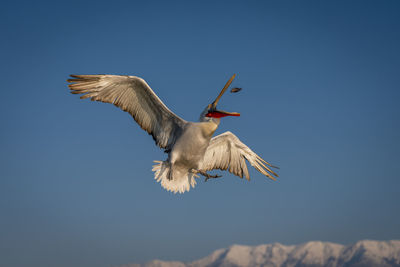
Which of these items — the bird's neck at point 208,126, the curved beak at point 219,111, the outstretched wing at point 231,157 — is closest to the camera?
the curved beak at point 219,111

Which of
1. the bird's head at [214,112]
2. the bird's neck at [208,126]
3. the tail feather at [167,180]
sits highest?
the bird's head at [214,112]

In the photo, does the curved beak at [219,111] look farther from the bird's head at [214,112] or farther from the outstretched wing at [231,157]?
the outstretched wing at [231,157]

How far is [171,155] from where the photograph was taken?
30.8ft

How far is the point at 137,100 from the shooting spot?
966cm

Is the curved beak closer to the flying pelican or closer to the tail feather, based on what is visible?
the flying pelican

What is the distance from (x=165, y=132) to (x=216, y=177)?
162cm

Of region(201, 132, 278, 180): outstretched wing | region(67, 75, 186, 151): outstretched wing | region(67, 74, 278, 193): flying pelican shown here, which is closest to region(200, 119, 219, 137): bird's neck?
region(67, 74, 278, 193): flying pelican

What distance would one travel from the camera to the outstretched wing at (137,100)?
29.9 feet

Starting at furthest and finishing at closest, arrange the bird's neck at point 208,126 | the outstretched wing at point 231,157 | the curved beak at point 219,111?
the outstretched wing at point 231,157 → the bird's neck at point 208,126 → the curved beak at point 219,111

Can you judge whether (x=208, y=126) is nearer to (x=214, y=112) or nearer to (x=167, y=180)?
(x=214, y=112)

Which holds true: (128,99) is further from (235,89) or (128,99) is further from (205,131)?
(235,89)

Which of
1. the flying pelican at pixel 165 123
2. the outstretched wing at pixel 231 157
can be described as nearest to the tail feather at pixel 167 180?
the flying pelican at pixel 165 123

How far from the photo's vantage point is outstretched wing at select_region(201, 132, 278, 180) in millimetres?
11078

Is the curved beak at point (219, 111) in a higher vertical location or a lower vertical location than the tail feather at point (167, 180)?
higher
